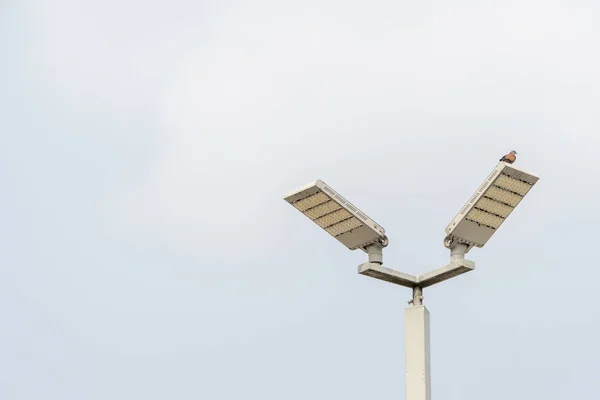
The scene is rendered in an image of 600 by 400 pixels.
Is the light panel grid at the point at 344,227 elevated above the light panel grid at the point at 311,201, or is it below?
below

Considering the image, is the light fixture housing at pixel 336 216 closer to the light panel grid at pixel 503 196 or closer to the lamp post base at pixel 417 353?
the lamp post base at pixel 417 353

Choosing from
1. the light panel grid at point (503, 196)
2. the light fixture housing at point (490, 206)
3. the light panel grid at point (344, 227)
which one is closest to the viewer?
the light fixture housing at point (490, 206)

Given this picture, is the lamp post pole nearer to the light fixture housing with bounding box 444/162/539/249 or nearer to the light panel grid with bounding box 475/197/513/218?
the light fixture housing with bounding box 444/162/539/249

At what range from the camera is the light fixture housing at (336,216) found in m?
20.5

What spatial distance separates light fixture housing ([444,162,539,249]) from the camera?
2005 cm

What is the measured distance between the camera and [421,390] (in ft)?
67.2

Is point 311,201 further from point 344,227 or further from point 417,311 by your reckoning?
point 417,311

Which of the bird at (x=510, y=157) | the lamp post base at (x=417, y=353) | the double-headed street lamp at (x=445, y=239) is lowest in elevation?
the lamp post base at (x=417, y=353)

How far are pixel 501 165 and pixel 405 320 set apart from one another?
233 centimetres

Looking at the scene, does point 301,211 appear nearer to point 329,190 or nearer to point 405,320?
point 329,190

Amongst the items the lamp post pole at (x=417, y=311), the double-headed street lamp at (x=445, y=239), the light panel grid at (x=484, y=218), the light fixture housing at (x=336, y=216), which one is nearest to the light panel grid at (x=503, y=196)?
the double-headed street lamp at (x=445, y=239)

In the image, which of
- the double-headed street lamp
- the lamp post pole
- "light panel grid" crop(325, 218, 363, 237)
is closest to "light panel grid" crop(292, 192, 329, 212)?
the double-headed street lamp

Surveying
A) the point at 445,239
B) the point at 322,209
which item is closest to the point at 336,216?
the point at 322,209

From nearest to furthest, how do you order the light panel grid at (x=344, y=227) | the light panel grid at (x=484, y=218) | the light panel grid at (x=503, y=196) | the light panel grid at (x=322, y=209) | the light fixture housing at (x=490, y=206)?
the light fixture housing at (x=490, y=206) → the light panel grid at (x=503, y=196) → the light panel grid at (x=484, y=218) → the light panel grid at (x=322, y=209) → the light panel grid at (x=344, y=227)
